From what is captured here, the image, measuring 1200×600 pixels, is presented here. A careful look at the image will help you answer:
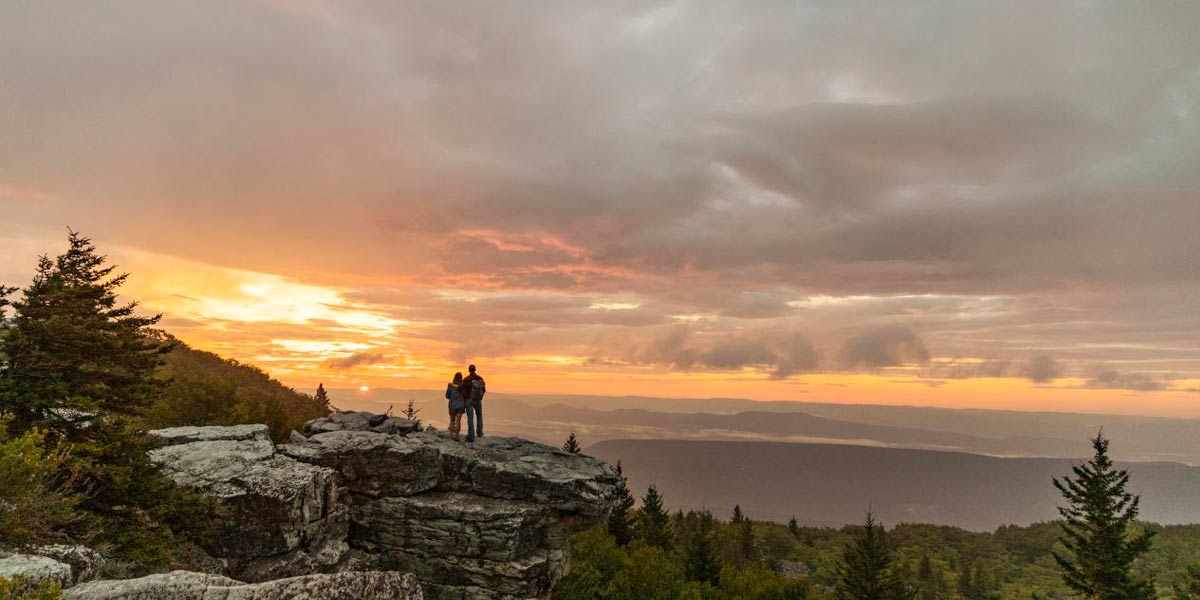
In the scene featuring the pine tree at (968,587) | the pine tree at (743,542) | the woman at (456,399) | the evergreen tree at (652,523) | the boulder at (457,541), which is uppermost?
the woman at (456,399)

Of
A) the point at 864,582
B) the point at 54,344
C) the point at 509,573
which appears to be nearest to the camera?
the point at 54,344

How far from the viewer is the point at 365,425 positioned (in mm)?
33344

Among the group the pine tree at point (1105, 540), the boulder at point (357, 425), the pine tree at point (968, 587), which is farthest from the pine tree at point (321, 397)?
the pine tree at point (968, 587)

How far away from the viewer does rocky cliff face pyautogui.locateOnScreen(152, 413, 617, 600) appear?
941 inches

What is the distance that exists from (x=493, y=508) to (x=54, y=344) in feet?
61.3

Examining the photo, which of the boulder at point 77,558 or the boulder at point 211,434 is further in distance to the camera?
the boulder at point 211,434

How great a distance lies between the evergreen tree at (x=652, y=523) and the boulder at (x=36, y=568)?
65235 millimetres

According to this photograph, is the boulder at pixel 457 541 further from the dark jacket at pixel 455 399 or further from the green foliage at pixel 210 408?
the green foliage at pixel 210 408

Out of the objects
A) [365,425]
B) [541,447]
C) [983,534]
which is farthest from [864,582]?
[983,534]

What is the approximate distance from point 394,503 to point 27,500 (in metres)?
16.0

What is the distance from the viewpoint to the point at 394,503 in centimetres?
2828

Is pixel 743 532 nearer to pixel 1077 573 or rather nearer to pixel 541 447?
pixel 1077 573

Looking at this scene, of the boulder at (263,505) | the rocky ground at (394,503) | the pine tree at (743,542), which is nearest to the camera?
the boulder at (263,505)

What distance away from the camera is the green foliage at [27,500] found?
12852 millimetres
